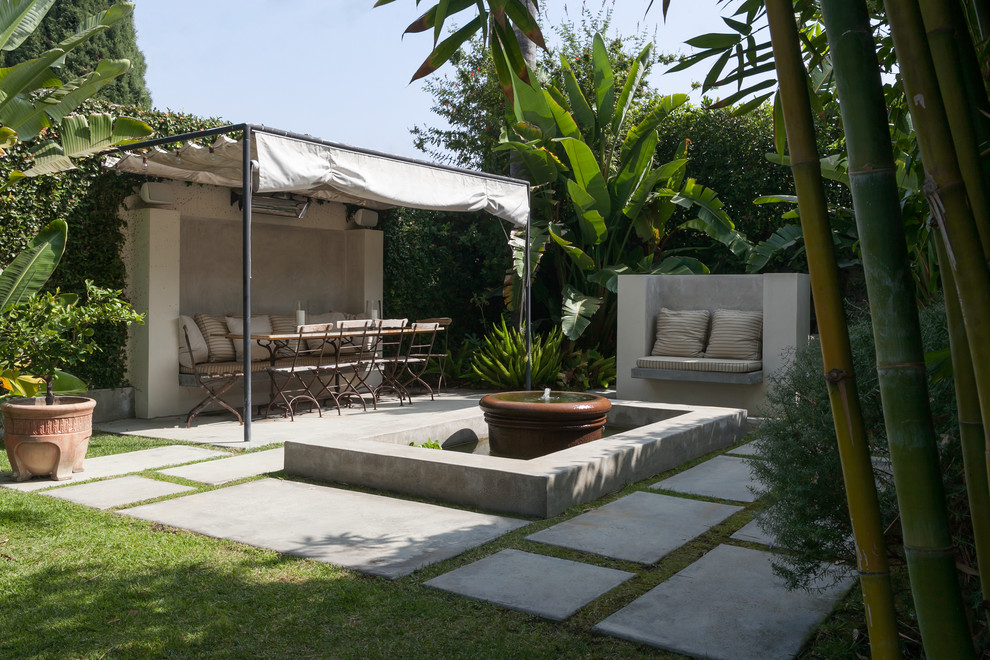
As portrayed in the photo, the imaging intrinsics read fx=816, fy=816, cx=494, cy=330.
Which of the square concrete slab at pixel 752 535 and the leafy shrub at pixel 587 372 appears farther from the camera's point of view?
the leafy shrub at pixel 587 372

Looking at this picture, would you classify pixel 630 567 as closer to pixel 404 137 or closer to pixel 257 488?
pixel 257 488

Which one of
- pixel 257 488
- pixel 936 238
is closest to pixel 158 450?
pixel 257 488

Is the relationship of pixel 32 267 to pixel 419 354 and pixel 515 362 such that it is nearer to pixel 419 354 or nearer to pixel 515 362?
pixel 419 354

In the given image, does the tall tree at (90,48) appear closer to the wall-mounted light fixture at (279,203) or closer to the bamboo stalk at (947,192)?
the wall-mounted light fixture at (279,203)

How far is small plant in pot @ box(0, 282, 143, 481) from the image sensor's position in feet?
15.8

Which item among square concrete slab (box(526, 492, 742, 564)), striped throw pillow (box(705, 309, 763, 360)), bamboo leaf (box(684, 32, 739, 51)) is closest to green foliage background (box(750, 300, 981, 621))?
square concrete slab (box(526, 492, 742, 564))

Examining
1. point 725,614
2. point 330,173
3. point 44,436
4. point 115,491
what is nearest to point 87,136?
point 330,173

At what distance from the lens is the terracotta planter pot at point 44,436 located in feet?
16.3

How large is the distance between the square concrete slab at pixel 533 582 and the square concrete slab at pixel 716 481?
1640 mm

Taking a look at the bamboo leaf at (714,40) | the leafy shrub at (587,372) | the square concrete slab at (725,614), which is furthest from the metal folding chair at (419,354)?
the bamboo leaf at (714,40)

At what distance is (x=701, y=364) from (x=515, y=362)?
2.50m

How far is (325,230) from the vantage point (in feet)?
33.6

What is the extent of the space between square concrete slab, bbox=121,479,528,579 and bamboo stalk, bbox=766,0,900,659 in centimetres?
247

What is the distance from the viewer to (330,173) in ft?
22.8
